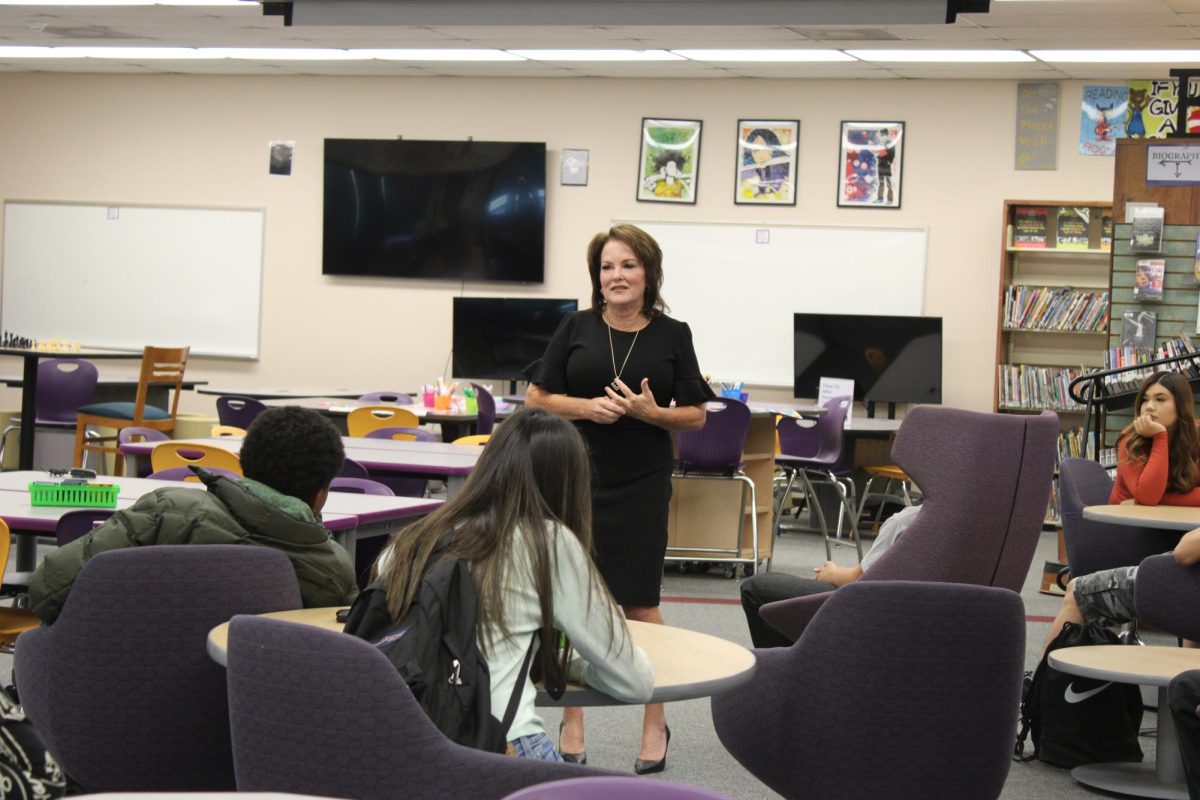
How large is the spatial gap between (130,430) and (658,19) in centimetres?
373

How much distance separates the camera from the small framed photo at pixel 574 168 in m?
11.5

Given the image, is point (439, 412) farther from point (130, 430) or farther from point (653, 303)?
point (653, 303)

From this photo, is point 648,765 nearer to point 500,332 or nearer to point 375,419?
point 375,419

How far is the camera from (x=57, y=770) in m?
1.80

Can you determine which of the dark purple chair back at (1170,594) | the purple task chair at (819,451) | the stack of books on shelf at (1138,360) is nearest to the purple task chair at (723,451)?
the purple task chair at (819,451)

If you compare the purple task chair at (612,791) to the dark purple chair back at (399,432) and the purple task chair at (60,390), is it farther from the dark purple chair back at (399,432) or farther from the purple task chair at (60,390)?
the purple task chair at (60,390)

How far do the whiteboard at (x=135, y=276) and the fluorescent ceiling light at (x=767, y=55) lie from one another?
4.01m

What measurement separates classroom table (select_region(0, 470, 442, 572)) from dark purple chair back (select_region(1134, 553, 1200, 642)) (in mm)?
2097

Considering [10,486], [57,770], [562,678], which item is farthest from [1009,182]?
[57,770]

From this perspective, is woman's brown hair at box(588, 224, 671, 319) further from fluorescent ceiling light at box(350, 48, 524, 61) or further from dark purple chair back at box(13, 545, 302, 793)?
fluorescent ceiling light at box(350, 48, 524, 61)

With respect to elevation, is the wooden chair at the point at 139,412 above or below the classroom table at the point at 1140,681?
above

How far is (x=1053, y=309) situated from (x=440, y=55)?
4.67 meters

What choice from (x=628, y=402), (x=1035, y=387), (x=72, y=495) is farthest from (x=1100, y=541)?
(x=1035, y=387)

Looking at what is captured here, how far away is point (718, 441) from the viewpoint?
7.59 m
